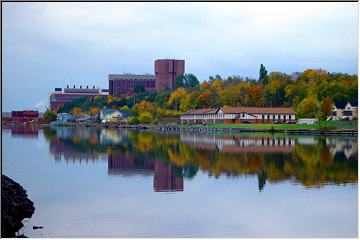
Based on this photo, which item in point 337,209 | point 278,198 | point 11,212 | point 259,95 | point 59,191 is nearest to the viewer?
point 11,212

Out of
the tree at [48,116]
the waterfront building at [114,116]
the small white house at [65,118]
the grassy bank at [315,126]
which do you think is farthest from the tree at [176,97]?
the tree at [48,116]

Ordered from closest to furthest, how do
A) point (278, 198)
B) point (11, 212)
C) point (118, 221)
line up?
point (11, 212)
point (118, 221)
point (278, 198)

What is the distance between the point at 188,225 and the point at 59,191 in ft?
17.7

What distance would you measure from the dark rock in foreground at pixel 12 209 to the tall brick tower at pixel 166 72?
347ft

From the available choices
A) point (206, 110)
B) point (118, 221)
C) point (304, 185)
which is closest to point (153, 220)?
point (118, 221)

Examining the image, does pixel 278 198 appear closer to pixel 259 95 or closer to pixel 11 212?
pixel 11 212

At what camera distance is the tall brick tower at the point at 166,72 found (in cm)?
11831

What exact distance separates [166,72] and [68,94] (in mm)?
39493

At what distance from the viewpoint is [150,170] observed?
786 inches

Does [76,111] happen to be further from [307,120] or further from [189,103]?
[307,120]

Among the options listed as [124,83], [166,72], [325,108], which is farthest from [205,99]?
[124,83]

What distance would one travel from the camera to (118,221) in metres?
11.5

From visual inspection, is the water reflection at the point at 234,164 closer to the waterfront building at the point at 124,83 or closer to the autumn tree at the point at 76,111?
the autumn tree at the point at 76,111

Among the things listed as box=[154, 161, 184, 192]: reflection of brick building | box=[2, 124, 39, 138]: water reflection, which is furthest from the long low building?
box=[154, 161, 184, 192]: reflection of brick building
